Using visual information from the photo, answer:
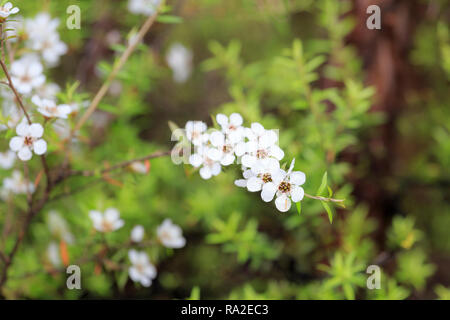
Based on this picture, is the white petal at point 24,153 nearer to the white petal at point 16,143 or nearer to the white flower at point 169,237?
the white petal at point 16,143

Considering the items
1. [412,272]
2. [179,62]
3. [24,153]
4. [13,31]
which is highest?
[179,62]

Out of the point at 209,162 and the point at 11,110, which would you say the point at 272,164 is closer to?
the point at 209,162

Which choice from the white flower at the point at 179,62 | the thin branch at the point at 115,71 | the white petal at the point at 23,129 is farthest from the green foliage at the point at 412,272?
the white flower at the point at 179,62

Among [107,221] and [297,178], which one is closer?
[297,178]

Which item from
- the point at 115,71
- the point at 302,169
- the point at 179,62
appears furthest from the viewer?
the point at 179,62

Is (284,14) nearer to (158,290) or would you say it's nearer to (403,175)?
(403,175)

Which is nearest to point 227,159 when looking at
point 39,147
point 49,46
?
point 39,147
